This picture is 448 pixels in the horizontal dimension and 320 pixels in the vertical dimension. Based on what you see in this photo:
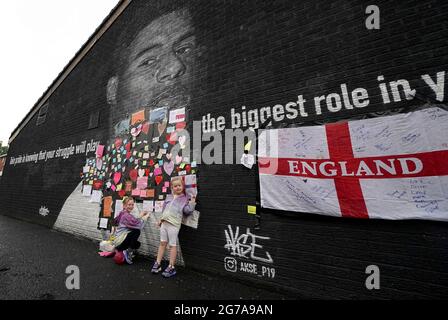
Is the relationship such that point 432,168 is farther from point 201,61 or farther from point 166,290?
point 201,61

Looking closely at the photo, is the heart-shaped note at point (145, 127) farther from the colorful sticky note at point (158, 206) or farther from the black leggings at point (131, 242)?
the black leggings at point (131, 242)

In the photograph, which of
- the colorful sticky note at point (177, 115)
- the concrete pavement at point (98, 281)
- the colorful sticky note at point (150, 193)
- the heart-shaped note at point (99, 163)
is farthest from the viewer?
the heart-shaped note at point (99, 163)

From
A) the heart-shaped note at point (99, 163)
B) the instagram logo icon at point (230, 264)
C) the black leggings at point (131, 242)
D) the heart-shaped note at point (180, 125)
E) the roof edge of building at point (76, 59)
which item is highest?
the roof edge of building at point (76, 59)

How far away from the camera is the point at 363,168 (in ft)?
8.60

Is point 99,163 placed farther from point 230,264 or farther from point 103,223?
point 230,264

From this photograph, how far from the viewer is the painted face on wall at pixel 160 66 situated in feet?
15.2

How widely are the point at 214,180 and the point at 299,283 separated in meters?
1.90

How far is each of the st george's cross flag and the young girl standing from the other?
4.43 ft

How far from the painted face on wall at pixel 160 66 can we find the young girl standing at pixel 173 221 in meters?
1.84

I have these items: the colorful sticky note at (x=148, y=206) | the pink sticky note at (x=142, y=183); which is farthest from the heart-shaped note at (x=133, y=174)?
the colorful sticky note at (x=148, y=206)

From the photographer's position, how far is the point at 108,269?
3.76m

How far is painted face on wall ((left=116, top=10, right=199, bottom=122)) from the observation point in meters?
4.62

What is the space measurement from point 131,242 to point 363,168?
394cm

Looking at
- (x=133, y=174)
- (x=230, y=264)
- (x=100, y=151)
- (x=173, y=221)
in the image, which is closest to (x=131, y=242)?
(x=173, y=221)
